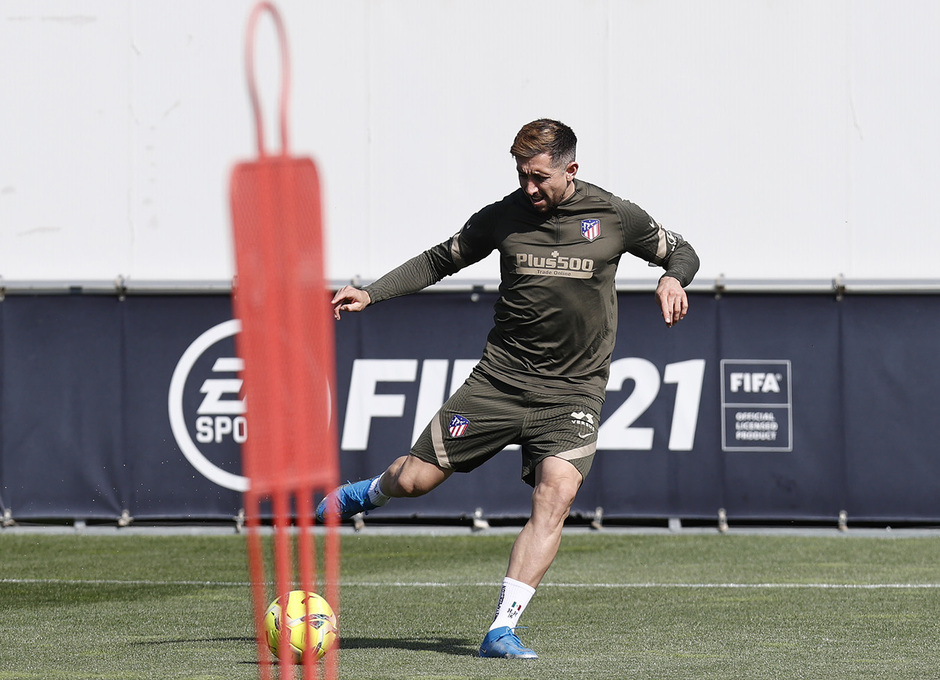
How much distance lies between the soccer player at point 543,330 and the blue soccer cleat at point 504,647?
0.90ft

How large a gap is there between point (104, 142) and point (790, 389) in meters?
7.58

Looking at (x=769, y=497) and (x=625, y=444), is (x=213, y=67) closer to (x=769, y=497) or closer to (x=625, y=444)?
(x=625, y=444)

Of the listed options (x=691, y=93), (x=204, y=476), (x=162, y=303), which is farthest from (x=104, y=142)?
(x=691, y=93)

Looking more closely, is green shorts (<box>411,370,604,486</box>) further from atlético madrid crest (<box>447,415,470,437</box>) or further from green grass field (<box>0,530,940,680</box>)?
green grass field (<box>0,530,940,680</box>)

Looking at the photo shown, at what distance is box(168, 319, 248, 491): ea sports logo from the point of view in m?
14.1

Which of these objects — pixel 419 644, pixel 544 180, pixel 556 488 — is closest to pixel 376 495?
pixel 419 644

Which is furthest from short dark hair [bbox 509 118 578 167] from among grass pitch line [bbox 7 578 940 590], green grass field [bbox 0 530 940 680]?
grass pitch line [bbox 7 578 940 590]

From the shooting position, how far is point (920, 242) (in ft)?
50.4

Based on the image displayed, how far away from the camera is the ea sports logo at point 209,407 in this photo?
1409cm

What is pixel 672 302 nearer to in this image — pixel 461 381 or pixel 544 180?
pixel 544 180

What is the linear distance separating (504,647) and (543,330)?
1452mm

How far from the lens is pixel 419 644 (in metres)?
6.89

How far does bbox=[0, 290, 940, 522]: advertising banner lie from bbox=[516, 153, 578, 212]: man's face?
23.2 feet

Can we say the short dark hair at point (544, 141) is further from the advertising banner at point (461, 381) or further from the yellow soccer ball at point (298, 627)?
the advertising banner at point (461, 381)
